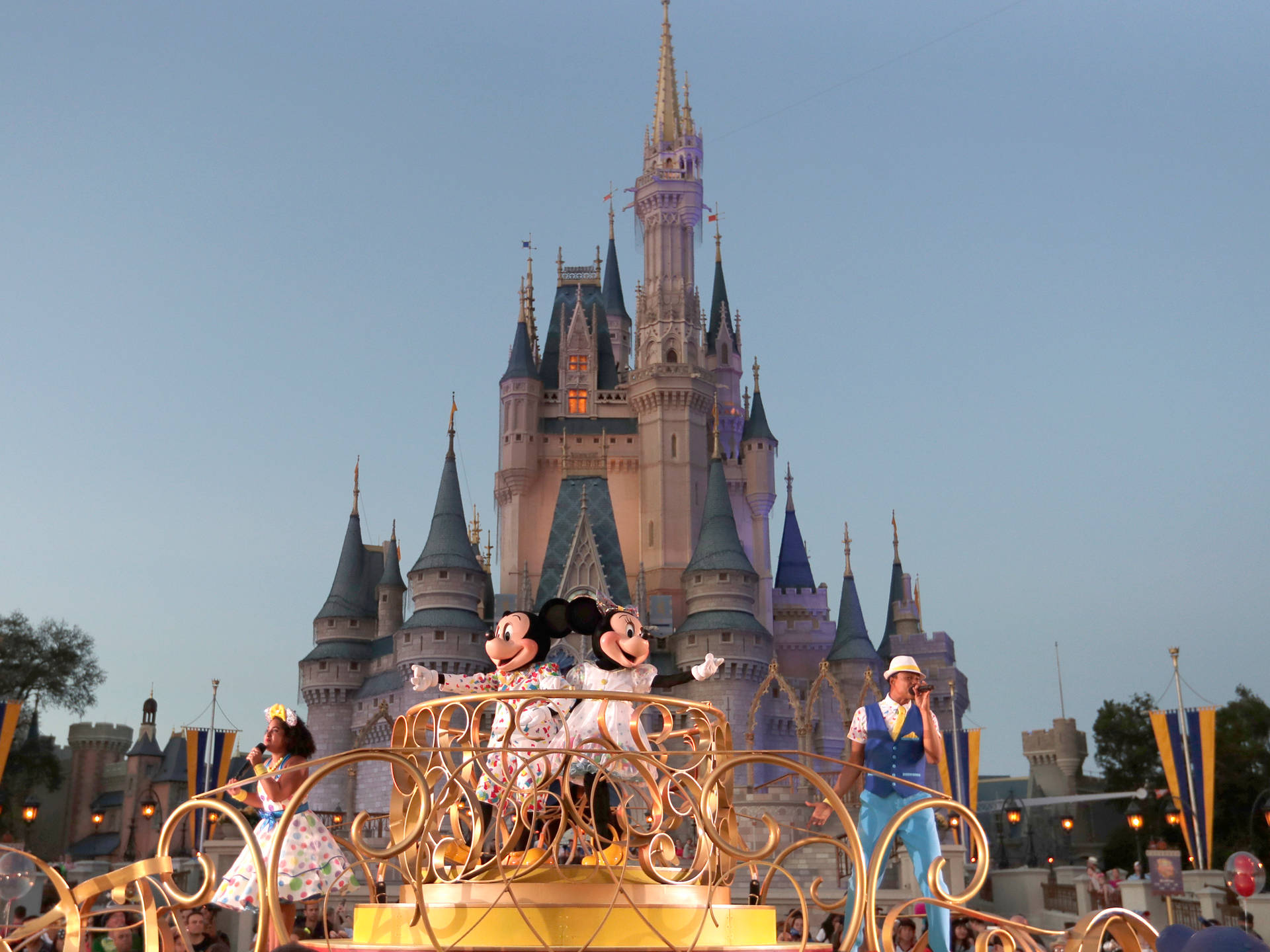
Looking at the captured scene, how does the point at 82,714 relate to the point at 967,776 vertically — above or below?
above

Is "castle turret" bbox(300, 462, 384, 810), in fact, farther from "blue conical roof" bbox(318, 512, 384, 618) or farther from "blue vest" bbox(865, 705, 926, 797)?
"blue vest" bbox(865, 705, 926, 797)

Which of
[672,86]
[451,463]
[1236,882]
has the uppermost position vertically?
[672,86]

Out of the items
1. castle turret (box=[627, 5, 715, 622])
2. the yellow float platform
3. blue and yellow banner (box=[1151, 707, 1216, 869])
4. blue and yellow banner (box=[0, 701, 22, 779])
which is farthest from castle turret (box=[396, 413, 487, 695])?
the yellow float platform

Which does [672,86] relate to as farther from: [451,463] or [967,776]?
[967,776]

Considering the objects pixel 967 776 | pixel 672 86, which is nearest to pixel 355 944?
pixel 967 776

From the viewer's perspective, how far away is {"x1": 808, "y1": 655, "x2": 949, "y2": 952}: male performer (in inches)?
229

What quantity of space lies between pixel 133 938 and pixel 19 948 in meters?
3.12

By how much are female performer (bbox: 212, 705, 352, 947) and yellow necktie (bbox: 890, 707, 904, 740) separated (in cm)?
257

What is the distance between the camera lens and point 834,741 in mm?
41719

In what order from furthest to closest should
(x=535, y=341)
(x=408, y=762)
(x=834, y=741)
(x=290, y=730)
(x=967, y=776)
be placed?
(x=535, y=341), (x=834, y=741), (x=967, y=776), (x=290, y=730), (x=408, y=762)

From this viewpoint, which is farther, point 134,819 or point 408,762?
point 134,819

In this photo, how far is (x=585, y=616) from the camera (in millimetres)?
6953

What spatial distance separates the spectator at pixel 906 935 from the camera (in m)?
7.29

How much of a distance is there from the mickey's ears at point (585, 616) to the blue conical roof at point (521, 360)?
133ft
